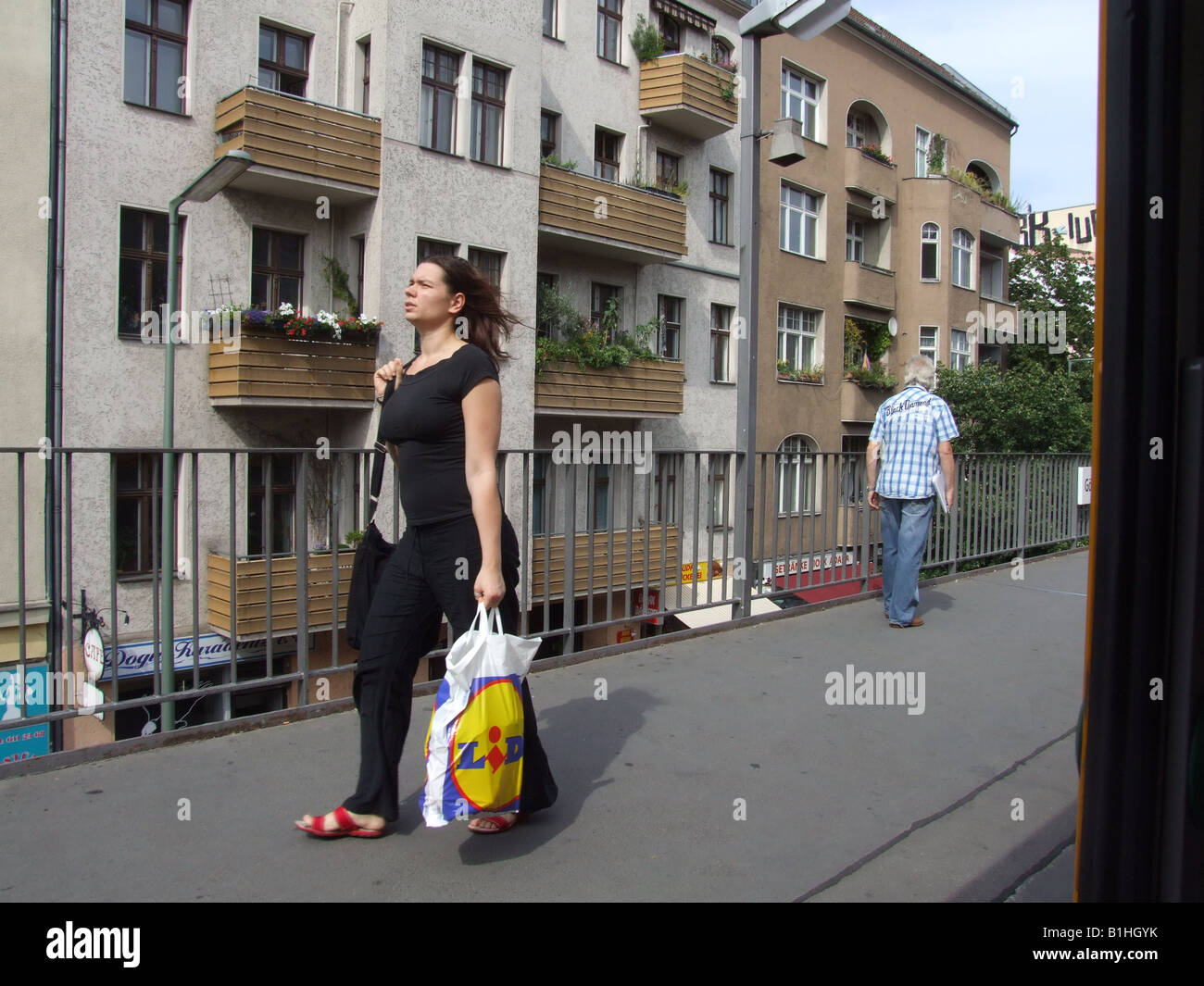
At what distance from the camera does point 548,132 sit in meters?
24.2

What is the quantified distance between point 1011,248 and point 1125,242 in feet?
146

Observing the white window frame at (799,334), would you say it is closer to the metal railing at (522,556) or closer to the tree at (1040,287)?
the tree at (1040,287)

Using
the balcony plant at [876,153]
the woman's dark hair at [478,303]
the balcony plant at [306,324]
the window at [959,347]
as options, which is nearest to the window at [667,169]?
the balcony plant at [876,153]

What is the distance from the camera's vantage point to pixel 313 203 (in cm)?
1966

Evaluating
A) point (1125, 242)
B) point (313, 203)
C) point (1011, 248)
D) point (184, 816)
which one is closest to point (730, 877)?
point (184, 816)

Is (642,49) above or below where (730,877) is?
above

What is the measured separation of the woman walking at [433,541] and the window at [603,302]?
73.3ft

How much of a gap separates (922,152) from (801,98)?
7951 millimetres

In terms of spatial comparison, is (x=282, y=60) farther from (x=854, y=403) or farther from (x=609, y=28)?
(x=854, y=403)

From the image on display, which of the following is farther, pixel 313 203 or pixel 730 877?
pixel 313 203

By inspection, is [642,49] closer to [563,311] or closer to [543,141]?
[543,141]

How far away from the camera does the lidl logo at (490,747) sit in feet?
9.78
